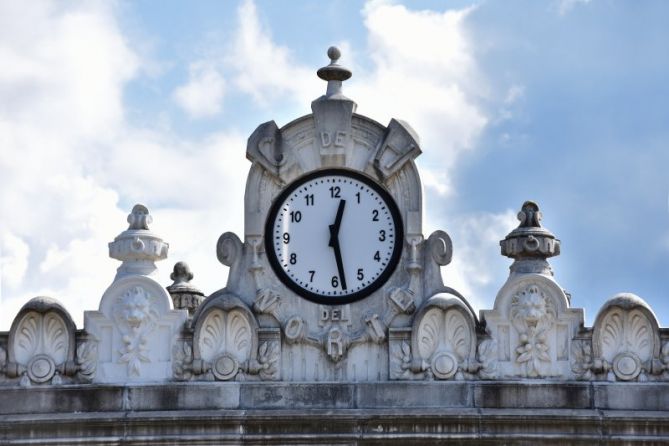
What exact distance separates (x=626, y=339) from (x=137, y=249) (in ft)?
18.2

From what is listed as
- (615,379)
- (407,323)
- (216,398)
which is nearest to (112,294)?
(216,398)

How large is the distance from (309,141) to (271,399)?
9.80 feet

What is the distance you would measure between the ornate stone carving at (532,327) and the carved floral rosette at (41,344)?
4978 mm

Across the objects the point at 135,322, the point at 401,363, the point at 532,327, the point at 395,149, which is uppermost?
the point at 395,149

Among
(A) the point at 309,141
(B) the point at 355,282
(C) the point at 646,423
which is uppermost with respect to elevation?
(A) the point at 309,141

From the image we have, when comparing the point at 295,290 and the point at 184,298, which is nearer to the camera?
the point at 295,290

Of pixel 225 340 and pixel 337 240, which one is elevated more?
pixel 337 240

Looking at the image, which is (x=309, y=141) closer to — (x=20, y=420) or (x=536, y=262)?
(x=536, y=262)

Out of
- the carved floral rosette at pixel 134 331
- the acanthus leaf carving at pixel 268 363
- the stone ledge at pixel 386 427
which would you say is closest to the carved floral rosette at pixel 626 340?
the stone ledge at pixel 386 427

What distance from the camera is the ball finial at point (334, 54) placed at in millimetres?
26812

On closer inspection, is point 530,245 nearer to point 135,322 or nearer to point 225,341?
point 225,341

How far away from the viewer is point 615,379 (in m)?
25.6

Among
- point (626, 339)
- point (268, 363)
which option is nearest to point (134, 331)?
point (268, 363)

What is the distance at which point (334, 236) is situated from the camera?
26.2m
